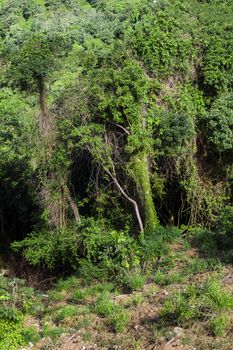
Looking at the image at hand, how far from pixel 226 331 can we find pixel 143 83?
6.36m

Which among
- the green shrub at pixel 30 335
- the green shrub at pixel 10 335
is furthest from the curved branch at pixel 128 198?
the green shrub at pixel 10 335

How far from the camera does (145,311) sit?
7.79 metres

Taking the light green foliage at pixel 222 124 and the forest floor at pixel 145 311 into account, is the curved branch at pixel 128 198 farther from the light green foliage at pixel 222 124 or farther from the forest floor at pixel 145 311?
the light green foliage at pixel 222 124

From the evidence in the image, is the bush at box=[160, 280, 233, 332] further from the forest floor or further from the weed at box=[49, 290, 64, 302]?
the weed at box=[49, 290, 64, 302]

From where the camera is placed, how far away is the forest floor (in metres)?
6.84

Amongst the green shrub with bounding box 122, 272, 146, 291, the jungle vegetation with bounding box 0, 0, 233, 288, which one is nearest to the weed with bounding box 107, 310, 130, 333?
the green shrub with bounding box 122, 272, 146, 291

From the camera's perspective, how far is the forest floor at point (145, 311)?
6.84 m

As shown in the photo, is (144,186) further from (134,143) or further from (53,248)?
(53,248)

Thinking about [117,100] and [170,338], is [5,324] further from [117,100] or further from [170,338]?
[117,100]

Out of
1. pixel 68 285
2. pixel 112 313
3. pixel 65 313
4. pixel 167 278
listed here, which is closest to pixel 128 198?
pixel 68 285

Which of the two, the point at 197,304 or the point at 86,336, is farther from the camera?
the point at 86,336

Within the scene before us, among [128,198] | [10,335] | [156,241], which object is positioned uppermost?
[128,198]

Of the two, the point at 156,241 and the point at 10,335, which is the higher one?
the point at 156,241

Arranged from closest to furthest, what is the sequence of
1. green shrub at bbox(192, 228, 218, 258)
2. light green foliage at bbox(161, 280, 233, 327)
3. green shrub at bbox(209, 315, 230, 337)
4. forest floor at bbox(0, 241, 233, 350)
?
green shrub at bbox(209, 315, 230, 337)
forest floor at bbox(0, 241, 233, 350)
light green foliage at bbox(161, 280, 233, 327)
green shrub at bbox(192, 228, 218, 258)
